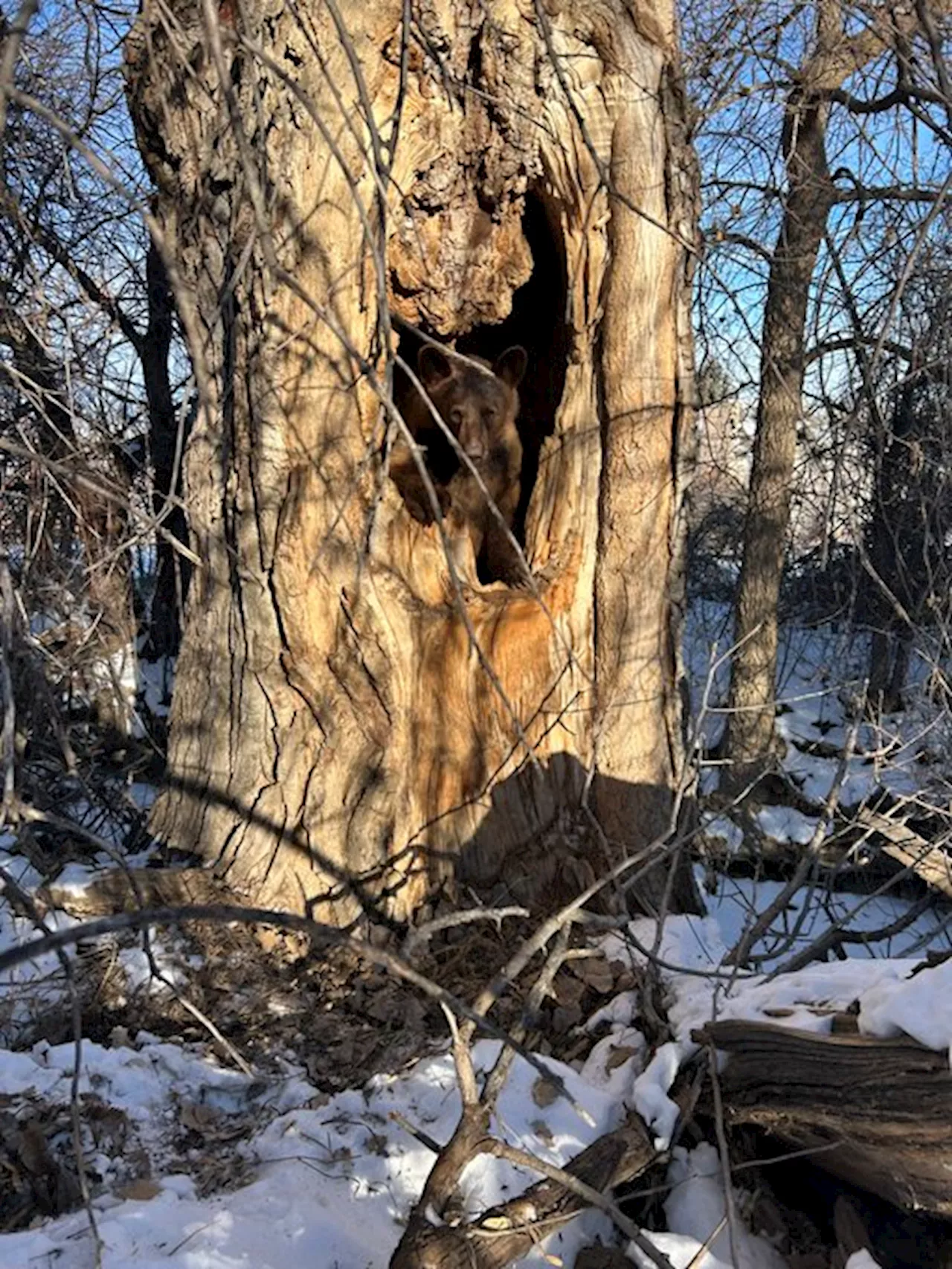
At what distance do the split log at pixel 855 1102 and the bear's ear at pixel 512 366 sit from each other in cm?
279

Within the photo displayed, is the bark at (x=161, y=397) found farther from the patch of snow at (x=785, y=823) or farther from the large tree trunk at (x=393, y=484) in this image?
the patch of snow at (x=785, y=823)

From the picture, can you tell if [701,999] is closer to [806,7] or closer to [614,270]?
[614,270]

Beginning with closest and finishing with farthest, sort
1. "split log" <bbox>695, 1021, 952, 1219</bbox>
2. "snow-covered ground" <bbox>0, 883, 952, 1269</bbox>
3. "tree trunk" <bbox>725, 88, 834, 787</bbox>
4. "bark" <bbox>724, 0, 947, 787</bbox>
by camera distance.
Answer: "split log" <bbox>695, 1021, 952, 1219</bbox>
"snow-covered ground" <bbox>0, 883, 952, 1269</bbox>
"bark" <bbox>724, 0, 947, 787</bbox>
"tree trunk" <bbox>725, 88, 834, 787</bbox>

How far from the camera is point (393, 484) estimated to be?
3.76 m

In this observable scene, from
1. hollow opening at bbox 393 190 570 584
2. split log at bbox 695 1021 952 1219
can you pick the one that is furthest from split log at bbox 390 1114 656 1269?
hollow opening at bbox 393 190 570 584

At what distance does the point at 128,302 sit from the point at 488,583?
4733 millimetres

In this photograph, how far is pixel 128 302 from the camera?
7516 millimetres

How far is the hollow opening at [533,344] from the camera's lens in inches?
158

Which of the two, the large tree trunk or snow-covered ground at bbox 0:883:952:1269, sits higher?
the large tree trunk

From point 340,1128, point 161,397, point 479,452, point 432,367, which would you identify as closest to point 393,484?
point 479,452

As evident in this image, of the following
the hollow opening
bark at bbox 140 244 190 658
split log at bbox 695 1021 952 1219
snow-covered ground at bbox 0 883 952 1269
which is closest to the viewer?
split log at bbox 695 1021 952 1219

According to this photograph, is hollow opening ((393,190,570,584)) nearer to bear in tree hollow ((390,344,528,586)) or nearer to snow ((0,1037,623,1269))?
bear in tree hollow ((390,344,528,586))

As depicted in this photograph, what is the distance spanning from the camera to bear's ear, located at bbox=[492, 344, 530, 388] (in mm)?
4414

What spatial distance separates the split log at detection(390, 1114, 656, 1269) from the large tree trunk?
1155 mm
